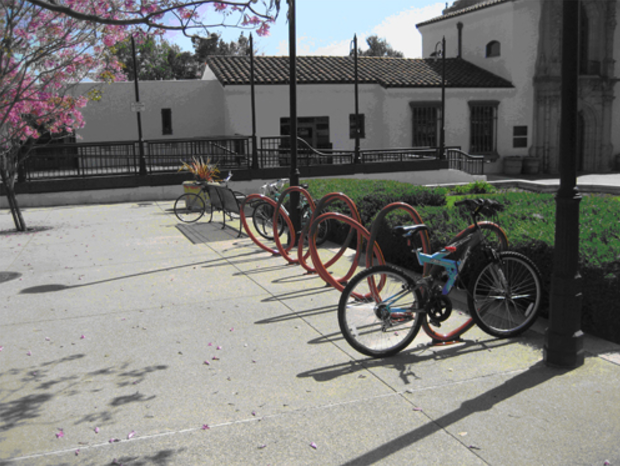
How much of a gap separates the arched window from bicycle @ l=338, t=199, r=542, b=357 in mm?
30271

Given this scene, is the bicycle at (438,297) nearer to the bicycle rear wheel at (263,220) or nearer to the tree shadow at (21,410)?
the tree shadow at (21,410)

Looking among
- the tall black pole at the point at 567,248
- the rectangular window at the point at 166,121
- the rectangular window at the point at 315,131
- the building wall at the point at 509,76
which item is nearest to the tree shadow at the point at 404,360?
the tall black pole at the point at 567,248

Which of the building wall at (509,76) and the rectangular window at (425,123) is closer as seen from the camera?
the rectangular window at (425,123)

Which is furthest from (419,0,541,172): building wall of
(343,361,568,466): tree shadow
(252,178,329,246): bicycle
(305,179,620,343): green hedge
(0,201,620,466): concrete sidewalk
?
(343,361,568,466): tree shadow

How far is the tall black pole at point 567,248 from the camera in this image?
474 cm

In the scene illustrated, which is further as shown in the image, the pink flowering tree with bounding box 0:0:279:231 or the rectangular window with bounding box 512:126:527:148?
the rectangular window with bounding box 512:126:527:148

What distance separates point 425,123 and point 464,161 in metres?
3.32

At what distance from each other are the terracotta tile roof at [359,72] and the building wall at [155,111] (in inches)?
59.2

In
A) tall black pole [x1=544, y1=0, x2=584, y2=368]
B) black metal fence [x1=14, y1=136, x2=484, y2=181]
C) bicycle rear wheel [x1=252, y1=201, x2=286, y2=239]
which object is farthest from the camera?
black metal fence [x1=14, y1=136, x2=484, y2=181]

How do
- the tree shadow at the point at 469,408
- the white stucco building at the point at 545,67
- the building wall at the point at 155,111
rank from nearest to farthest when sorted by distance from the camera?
the tree shadow at the point at 469,408
the building wall at the point at 155,111
the white stucco building at the point at 545,67

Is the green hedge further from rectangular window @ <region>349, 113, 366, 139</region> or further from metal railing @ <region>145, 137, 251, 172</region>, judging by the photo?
rectangular window @ <region>349, 113, 366, 139</region>

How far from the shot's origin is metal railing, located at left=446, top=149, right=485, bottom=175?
2675 centimetres

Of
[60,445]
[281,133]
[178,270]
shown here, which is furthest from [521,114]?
[60,445]

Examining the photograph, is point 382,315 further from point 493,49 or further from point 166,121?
point 493,49
